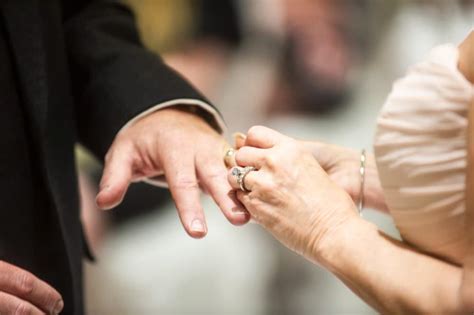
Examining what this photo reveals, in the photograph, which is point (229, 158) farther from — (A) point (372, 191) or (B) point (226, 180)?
(A) point (372, 191)

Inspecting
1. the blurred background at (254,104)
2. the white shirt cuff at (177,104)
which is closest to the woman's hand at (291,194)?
the white shirt cuff at (177,104)

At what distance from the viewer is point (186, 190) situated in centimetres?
88

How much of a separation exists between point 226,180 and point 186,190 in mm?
42

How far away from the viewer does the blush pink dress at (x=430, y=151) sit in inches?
27.9

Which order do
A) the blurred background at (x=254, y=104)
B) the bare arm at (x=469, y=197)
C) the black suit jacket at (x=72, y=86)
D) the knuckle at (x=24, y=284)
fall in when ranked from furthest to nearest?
the blurred background at (x=254, y=104), the black suit jacket at (x=72, y=86), the knuckle at (x=24, y=284), the bare arm at (x=469, y=197)

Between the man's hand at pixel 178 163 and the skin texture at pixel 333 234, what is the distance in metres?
0.03

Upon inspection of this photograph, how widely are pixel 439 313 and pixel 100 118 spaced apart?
1.52 feet

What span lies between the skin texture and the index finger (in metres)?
0.04

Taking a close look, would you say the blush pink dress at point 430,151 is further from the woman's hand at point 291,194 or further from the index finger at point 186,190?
the index finger at point 186,190

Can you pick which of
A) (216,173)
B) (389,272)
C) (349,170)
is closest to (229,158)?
(216,173)

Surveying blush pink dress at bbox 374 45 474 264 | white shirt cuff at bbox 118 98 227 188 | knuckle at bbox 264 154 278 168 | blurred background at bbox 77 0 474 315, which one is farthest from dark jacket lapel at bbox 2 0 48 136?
blurred background at bbox 77 0 474 315

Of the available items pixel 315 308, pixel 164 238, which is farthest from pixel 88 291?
pixel 315 308

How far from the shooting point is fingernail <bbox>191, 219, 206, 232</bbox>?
849 mm

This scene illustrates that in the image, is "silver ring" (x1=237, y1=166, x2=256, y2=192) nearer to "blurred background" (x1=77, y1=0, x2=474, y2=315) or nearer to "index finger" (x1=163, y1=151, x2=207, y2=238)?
"index finger" (x1=163, y1=151, x2=207, y2=238)
